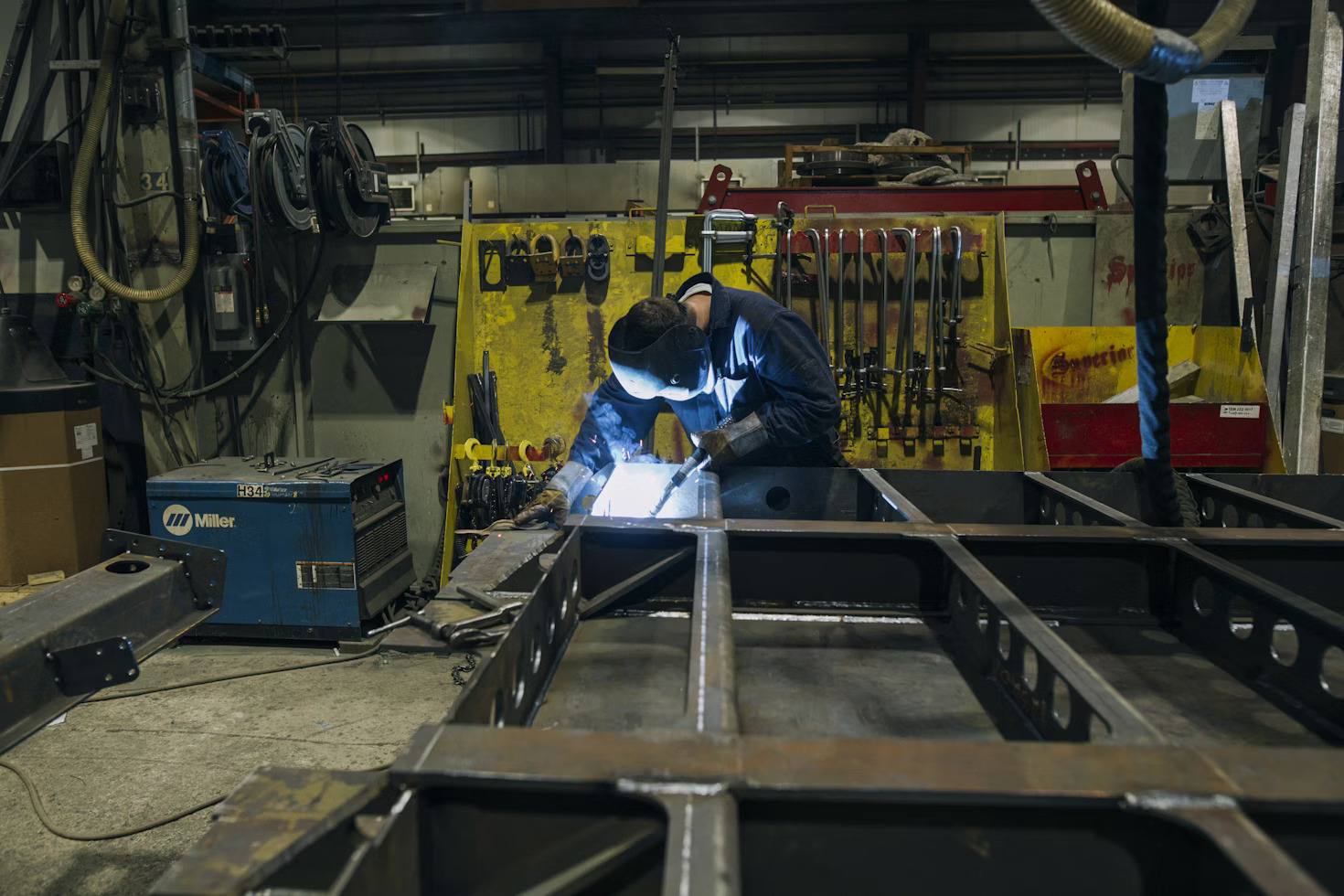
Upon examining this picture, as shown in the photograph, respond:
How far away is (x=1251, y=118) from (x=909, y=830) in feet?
17.8

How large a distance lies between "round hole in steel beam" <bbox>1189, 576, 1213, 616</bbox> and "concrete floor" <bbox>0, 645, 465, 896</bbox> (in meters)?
2.74

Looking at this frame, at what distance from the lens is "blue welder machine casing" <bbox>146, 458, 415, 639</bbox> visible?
4082 millimetres

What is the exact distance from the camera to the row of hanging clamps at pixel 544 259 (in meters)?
4.50

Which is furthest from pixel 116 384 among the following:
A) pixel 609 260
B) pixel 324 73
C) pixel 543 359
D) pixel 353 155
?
pixel 324 73

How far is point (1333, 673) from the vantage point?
139cm

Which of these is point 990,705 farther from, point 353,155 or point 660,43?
point 660,43

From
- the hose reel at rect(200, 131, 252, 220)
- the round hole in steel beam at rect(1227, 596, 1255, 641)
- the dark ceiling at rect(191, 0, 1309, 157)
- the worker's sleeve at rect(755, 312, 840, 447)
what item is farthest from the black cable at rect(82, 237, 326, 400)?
the dark ceiling at rect(191, 0, 1309, 157)

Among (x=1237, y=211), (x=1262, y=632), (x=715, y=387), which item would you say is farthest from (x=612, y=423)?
(x=1237, y=211)

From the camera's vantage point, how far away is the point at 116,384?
4.87 meters

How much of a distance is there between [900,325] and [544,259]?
1918mm

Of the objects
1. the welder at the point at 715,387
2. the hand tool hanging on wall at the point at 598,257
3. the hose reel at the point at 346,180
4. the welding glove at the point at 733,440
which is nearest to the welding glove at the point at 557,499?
the welder at the point at 715,387

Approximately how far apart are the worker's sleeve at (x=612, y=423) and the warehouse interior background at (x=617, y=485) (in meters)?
0.13

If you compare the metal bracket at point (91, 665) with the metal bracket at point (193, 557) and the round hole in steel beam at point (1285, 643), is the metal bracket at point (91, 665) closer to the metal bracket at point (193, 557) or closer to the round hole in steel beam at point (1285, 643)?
the metal bracket at point (193, 557)

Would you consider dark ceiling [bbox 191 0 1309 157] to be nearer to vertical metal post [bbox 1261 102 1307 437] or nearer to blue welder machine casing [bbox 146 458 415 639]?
vertical metal post [bbox 1261 102 1307 437]
